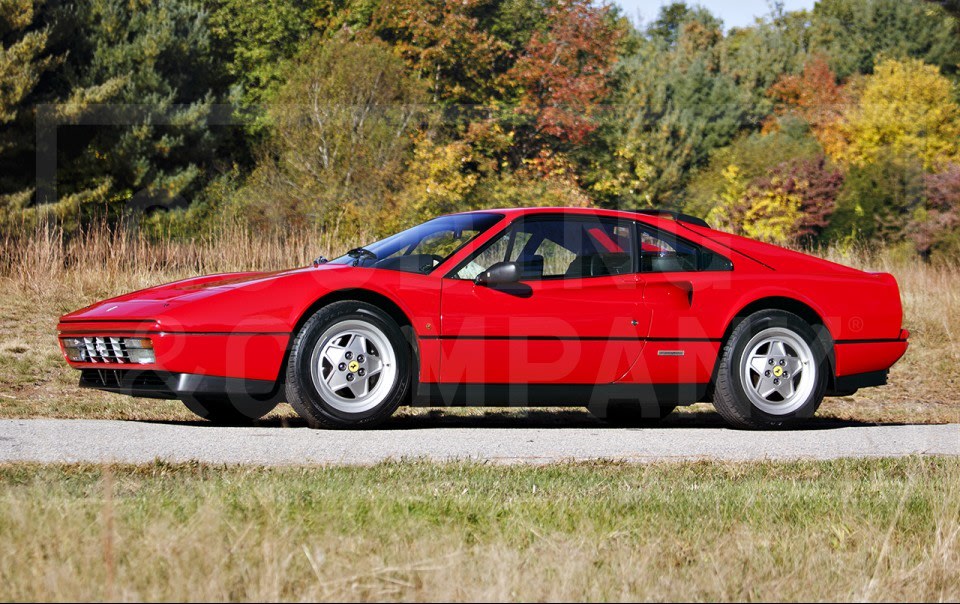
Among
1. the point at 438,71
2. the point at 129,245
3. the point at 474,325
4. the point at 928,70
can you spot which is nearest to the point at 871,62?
the point at 928,70

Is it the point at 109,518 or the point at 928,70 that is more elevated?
the point at 928,70

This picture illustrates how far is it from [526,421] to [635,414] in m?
0.79

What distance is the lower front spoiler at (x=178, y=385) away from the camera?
289 inches

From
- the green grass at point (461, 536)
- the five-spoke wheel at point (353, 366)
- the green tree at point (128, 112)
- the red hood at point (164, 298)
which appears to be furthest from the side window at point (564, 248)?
the green tree at point (128, 112)

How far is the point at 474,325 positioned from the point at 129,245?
10821mm

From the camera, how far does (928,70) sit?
54.3 m

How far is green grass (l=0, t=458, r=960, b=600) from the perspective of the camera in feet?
12.3

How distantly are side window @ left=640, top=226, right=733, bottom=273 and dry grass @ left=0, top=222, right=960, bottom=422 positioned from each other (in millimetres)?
2195

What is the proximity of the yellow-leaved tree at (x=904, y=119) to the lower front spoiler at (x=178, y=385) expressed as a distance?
4734cm

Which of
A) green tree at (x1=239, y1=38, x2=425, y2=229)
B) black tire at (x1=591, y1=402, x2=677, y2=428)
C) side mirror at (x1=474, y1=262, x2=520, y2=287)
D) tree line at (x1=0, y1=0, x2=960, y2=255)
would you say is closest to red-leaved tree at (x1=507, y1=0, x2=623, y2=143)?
tree line at (x1=0, y1=0, x2=960, y2=255)

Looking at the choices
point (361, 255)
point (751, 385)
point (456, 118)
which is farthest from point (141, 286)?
point (456, 118)

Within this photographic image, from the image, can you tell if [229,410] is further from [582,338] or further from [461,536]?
[461,536]

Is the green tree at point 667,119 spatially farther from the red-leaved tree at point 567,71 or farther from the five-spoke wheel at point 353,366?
the five-spoke wheel at point 353,366

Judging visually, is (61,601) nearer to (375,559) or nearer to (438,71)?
(375,559)
